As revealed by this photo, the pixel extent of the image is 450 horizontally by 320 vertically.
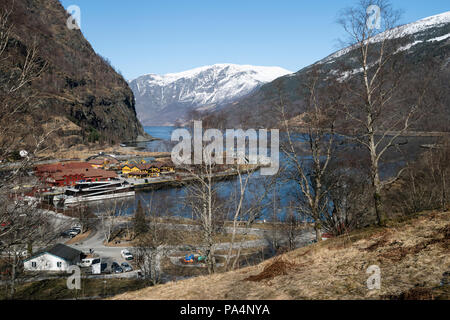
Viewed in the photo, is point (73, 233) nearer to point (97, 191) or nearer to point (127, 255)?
point (127, 255)

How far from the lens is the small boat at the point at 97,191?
164 ft

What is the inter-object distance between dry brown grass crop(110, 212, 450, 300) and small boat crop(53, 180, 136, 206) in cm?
4765

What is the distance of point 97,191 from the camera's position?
55.1 metres

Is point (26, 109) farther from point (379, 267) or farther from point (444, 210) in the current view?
point (444, 210)

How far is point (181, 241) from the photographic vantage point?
2734cm

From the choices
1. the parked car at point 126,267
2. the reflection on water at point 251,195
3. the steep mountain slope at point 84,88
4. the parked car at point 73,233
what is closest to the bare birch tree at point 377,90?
the reflection on water at point 251,195

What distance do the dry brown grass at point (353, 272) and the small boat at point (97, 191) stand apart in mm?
47647

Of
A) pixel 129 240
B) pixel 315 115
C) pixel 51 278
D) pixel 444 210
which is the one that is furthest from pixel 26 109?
pixel 129 240

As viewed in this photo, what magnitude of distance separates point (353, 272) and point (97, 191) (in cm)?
5546

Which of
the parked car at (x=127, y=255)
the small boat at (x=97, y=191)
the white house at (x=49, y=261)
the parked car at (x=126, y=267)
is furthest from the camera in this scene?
the small boat at (x=97, y=191)

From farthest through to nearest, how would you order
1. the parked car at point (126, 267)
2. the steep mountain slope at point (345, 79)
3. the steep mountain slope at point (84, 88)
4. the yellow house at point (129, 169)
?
the steep mountain slope at point (84, 88)
the yellow house at point (129, 169)
the parked car at point (126, 267)
the steep mountain slope at point (345, 79)

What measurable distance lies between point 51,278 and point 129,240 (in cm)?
1042

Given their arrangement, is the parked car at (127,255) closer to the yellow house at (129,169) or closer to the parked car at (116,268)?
the parked car at (116,268)
